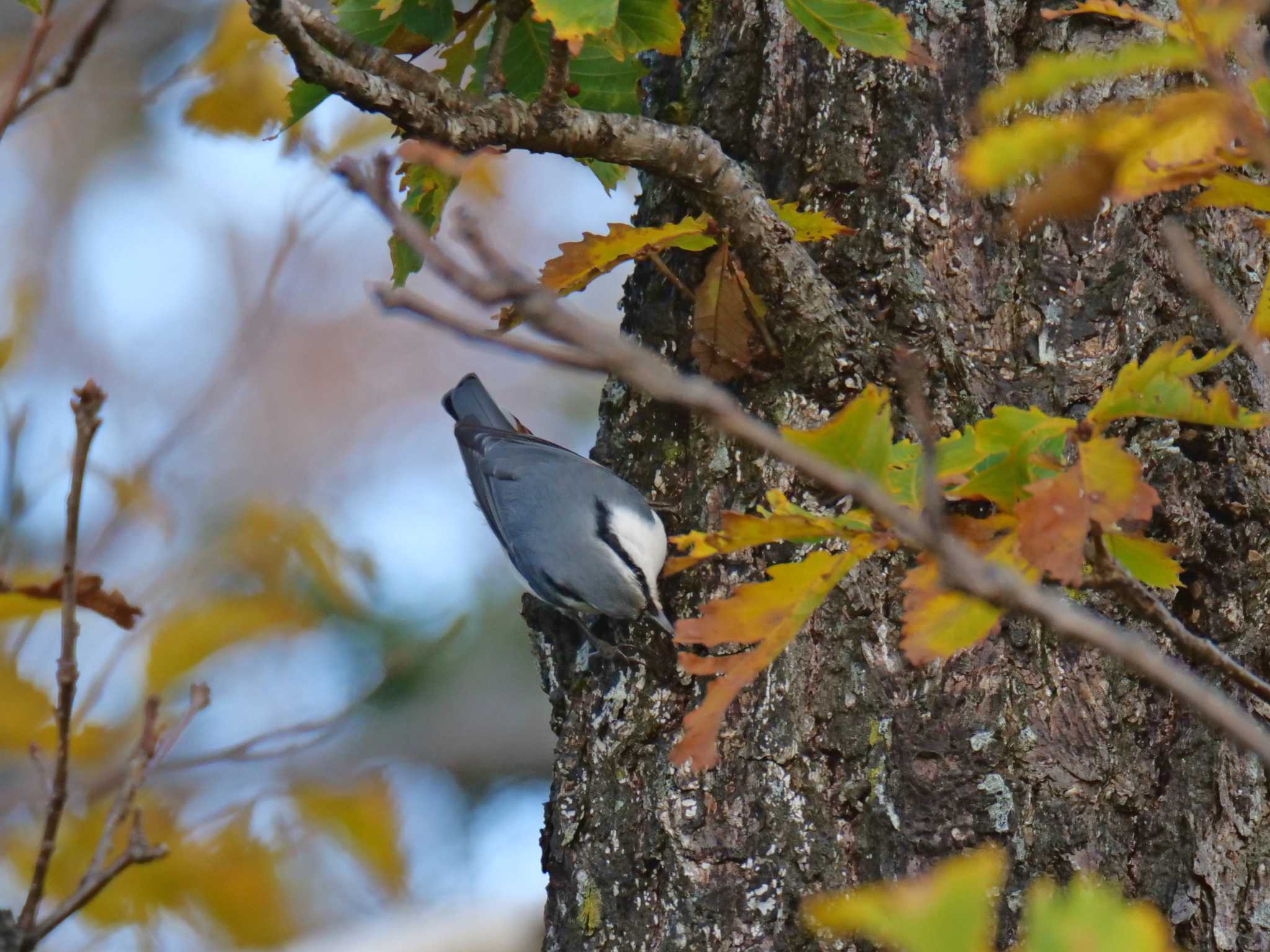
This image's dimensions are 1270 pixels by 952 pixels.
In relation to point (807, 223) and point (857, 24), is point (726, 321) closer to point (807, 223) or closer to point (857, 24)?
point (807, 223)

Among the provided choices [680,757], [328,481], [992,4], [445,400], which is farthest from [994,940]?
[328,481]

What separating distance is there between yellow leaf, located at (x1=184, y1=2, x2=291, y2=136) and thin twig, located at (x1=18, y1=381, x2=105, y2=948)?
4.57 ft

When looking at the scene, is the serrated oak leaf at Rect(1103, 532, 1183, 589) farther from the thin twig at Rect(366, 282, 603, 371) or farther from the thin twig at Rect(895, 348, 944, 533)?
the thin twig at Rect(366, 282, 603, 371)

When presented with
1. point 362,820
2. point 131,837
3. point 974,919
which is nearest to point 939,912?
point 974,919

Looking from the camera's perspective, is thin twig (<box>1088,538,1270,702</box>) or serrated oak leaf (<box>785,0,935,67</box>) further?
serrated oak leaf (<box>785,0,935,67</box>)

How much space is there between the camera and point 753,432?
0.60 m

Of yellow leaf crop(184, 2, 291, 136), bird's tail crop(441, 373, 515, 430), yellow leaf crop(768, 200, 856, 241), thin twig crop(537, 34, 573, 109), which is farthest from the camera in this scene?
bird's tail crop(441, 373, 515, 430)

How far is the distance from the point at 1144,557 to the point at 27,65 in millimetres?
1055

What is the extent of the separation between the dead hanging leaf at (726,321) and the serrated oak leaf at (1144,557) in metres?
0.67

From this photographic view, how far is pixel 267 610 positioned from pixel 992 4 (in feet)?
6.87

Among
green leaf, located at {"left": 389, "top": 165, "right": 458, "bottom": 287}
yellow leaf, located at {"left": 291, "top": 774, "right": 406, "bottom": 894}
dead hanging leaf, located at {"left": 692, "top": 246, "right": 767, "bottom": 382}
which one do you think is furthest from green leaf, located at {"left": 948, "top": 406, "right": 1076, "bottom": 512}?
yellow leaf, located at {"left": 291, "top": 774, "right": 406, "bottom": 894}

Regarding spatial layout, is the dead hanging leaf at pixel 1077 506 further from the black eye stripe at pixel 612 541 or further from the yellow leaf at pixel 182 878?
the yellow leaf at pixel 182 878

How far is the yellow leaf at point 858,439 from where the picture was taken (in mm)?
937

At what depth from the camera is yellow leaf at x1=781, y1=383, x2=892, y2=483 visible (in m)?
0.94
